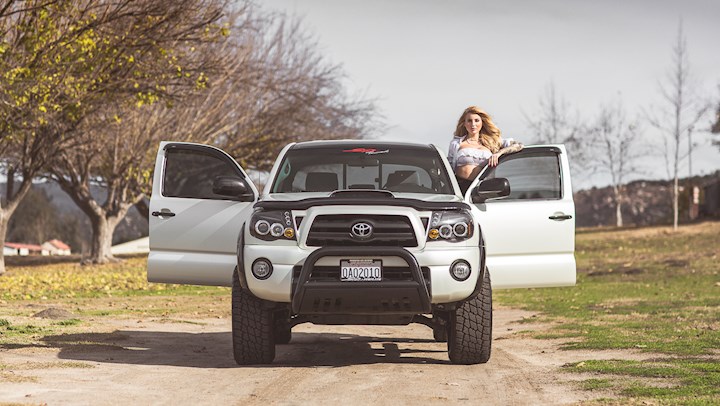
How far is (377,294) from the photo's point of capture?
8.78 m

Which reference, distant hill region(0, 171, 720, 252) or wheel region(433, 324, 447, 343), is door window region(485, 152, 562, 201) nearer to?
wheel region(433, 324, 447, 343)

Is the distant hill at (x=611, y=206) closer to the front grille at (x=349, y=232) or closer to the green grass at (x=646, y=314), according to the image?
the green grass at (x=646, y=314)

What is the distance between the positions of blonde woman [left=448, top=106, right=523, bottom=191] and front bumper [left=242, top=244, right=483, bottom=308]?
2270mm

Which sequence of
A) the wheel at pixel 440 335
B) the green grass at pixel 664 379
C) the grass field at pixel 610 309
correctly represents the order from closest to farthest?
the green grass at pixel 664 379
the grass field at pixel 610 309
the wheel at pixel 440 335

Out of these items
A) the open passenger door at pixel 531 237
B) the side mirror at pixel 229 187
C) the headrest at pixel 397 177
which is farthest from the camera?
the headrest at pixel 397 177

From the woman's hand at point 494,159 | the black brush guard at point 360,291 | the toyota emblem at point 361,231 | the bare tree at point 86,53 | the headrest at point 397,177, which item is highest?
the bare tree at point 86,53

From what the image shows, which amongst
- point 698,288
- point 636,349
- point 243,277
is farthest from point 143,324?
point 698,288

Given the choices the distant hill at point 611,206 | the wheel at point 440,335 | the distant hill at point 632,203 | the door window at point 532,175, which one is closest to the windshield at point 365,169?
the door window at point 532,175

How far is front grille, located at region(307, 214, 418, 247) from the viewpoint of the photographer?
29.4 ft

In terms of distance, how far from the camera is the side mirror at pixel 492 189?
984 cm

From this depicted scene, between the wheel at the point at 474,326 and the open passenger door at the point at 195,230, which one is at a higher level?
the open passenger door at the point at 195,230

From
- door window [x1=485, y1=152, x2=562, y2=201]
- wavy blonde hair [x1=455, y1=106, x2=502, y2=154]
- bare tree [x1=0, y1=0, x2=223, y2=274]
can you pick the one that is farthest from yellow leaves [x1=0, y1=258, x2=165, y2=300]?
wavy blonde hair [x1=455, y1=106, x2=502, y2=154]

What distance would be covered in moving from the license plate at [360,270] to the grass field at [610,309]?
5.89ft

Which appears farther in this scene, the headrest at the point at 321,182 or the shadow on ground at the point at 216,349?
the headrest at the point at 321,182
